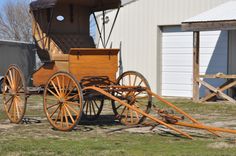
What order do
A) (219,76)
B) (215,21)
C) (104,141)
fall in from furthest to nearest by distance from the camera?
1. (219,76)
2. (215,21)
3. (104,141)

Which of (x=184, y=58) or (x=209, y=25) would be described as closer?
(x=209, y=25)

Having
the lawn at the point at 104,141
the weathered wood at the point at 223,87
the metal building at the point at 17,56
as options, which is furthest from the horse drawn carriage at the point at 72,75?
the metal building at the point at 17,56

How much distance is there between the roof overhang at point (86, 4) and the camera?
467 inches

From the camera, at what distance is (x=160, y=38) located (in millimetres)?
19969

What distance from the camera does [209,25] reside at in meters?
16.2

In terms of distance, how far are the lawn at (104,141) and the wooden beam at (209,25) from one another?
4.04 meters

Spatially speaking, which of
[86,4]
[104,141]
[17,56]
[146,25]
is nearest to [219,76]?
[146,25]

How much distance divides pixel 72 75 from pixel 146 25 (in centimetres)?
1002

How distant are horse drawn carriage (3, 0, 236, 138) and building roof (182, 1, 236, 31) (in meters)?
3.92

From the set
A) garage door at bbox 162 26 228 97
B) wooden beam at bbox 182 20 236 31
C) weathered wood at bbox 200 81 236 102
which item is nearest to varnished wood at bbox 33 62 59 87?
wooden beam at bbox 182 20 236 31

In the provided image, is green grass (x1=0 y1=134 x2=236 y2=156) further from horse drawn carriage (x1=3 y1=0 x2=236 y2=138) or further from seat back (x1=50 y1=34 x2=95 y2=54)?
seat back (x1=50 y1=34 x2=95 y2=54)

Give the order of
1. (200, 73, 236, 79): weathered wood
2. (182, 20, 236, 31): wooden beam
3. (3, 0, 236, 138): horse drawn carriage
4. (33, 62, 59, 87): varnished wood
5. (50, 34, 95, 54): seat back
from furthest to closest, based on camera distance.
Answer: (200, 73, 236, 79): weathered wood < (182, 20, 236, 31): wooden beam < (50, 34, 95, 54): seat back < (33, 62, 59, 87): varnished wood < (3, 0, 236, 138): horse drawn carriage

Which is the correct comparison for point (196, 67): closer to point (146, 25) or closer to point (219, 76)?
point (219, 76)

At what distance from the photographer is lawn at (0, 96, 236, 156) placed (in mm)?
8328
